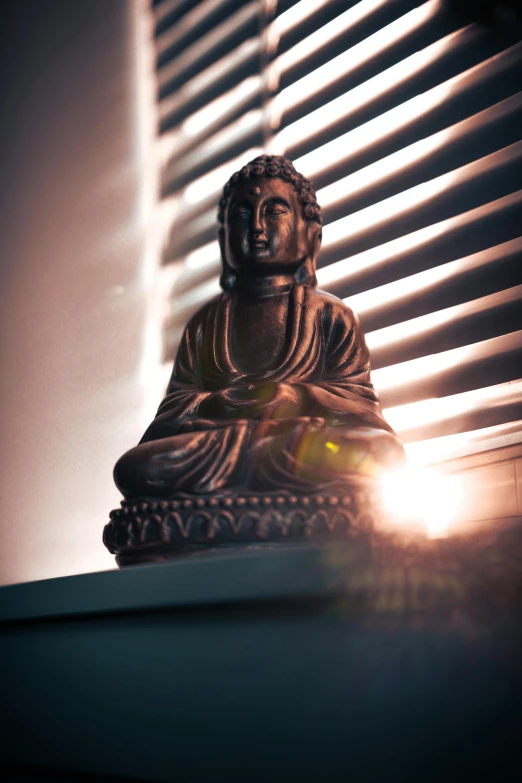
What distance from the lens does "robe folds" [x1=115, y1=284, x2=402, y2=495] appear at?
4.77ft

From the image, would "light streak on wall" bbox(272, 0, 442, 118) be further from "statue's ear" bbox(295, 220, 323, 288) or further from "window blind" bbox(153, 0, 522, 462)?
"statue's ear" bbox(295, 220, 323, 288)

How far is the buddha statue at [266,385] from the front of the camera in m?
1.45

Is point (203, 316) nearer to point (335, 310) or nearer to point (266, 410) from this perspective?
point (335, 310)

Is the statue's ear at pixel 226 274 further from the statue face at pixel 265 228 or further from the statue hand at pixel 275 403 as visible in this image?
the statue hand at pixel 275 403

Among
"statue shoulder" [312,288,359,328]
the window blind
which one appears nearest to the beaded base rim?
"statue shoulder" [312,288,359,328]

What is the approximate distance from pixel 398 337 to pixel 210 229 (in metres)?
1.03

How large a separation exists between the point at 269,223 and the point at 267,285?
0.47ft

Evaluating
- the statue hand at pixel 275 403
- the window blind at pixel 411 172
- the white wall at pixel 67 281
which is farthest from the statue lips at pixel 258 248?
the white wall at pixel 67 281

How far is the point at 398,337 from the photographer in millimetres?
2160

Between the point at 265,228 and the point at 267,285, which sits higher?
the point at 265,228

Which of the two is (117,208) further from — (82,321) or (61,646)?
(61,646)

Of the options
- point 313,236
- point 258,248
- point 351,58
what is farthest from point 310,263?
point 351,58

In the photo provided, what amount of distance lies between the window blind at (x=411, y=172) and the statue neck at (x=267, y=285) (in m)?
0.43

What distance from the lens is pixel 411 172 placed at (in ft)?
7.19
